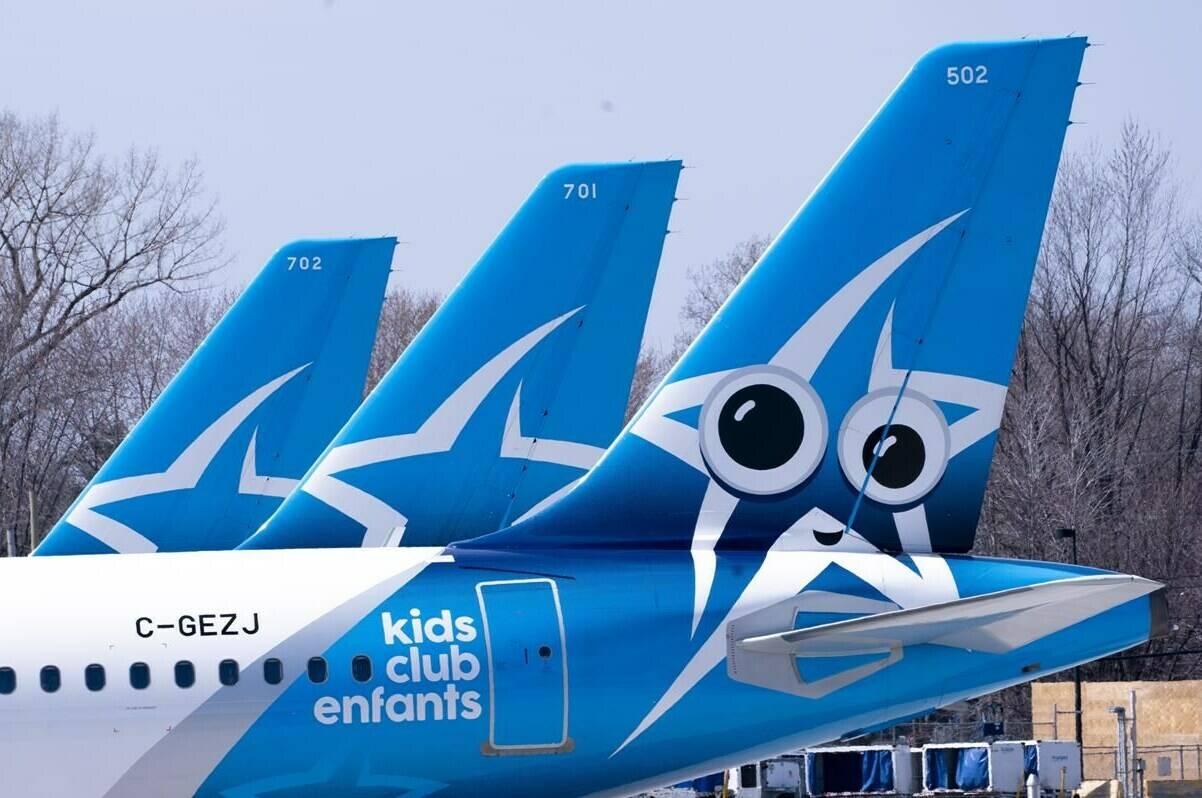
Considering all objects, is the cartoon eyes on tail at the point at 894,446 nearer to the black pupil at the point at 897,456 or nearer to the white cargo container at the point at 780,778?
the black pupil at the point at 897,456

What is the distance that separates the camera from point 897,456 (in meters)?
17.1

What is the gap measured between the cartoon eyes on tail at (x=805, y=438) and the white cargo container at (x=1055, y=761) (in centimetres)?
2328

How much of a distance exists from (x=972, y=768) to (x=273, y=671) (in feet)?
85.9

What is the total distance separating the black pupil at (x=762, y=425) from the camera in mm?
17141

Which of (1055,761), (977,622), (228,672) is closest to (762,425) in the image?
(977,622)

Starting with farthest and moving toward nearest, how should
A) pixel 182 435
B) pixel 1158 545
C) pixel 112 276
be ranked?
pixel 112 276 < pixel 1158 545 < pixel 182 435

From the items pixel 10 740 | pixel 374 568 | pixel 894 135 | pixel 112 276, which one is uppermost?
pixel 112 276

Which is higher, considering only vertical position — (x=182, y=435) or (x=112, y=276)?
(x=112, y=276)

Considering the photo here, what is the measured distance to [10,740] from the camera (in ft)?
52.5

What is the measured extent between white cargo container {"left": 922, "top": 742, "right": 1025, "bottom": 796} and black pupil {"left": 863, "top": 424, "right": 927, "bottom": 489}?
75.7ft

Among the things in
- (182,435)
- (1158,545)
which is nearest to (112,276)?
(1158,545)

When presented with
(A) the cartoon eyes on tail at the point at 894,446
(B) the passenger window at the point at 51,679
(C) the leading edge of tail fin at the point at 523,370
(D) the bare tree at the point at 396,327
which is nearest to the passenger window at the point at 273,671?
(B) the passenger window at the point at 51,679

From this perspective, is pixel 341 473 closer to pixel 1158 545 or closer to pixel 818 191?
pixel 818 191

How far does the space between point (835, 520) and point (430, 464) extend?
494cm
